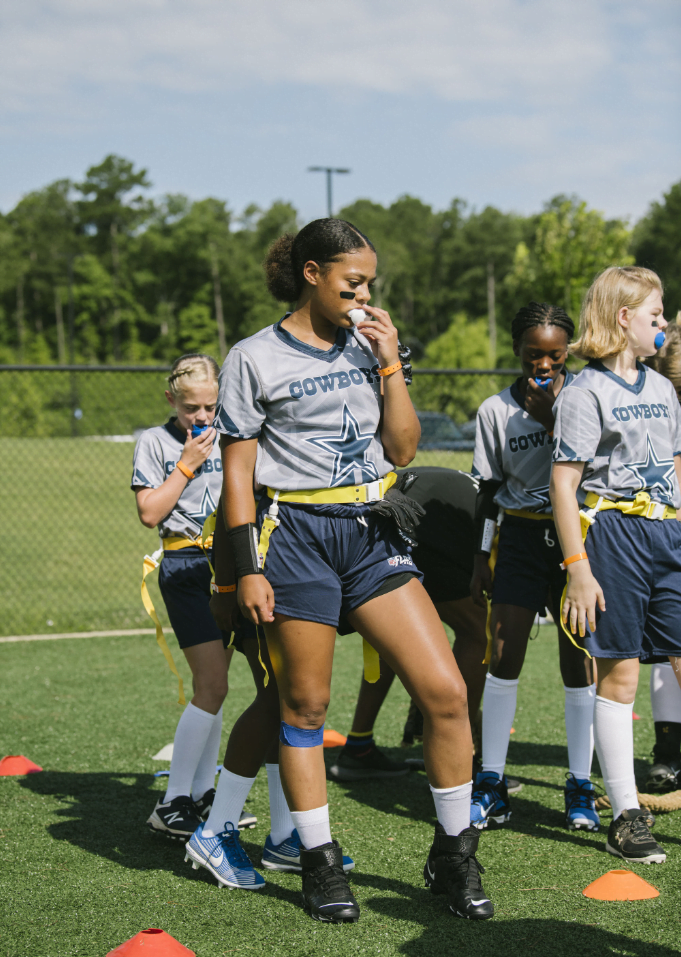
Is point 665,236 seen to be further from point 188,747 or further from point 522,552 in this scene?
point 188,747

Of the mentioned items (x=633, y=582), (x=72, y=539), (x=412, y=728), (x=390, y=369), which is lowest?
(x=72, y=539)

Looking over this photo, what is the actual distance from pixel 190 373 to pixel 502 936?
92.9 inches

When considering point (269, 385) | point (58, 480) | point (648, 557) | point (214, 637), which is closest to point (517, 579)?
point (648, 557)

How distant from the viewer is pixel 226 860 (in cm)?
310

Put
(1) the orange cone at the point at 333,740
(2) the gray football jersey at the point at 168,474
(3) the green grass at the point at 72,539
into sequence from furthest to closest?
1. (3) the green grass at the point at 72,539
2. (1) the orange cone at the point at 333,740
3. (2) the gray football jersey at the point at 168,474

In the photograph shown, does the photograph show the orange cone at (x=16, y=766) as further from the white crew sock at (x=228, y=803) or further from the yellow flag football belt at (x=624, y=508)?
the yellow flag football belt at (x=624, y=508)

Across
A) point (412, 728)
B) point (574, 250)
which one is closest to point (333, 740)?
point (412, 728)

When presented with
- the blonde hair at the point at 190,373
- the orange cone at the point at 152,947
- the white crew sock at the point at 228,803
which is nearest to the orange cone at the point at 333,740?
the white crew sock at the point at 228,803

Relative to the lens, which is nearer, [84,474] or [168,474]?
[168,474]

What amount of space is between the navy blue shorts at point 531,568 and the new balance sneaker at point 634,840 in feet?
2.79

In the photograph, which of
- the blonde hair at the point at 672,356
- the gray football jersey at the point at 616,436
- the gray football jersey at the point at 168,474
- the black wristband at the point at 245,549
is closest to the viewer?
the black wristband at the point at 245,549

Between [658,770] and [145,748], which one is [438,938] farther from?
[145,748]

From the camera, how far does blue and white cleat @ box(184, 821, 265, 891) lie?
3.08m

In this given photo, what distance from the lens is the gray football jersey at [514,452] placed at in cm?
367
